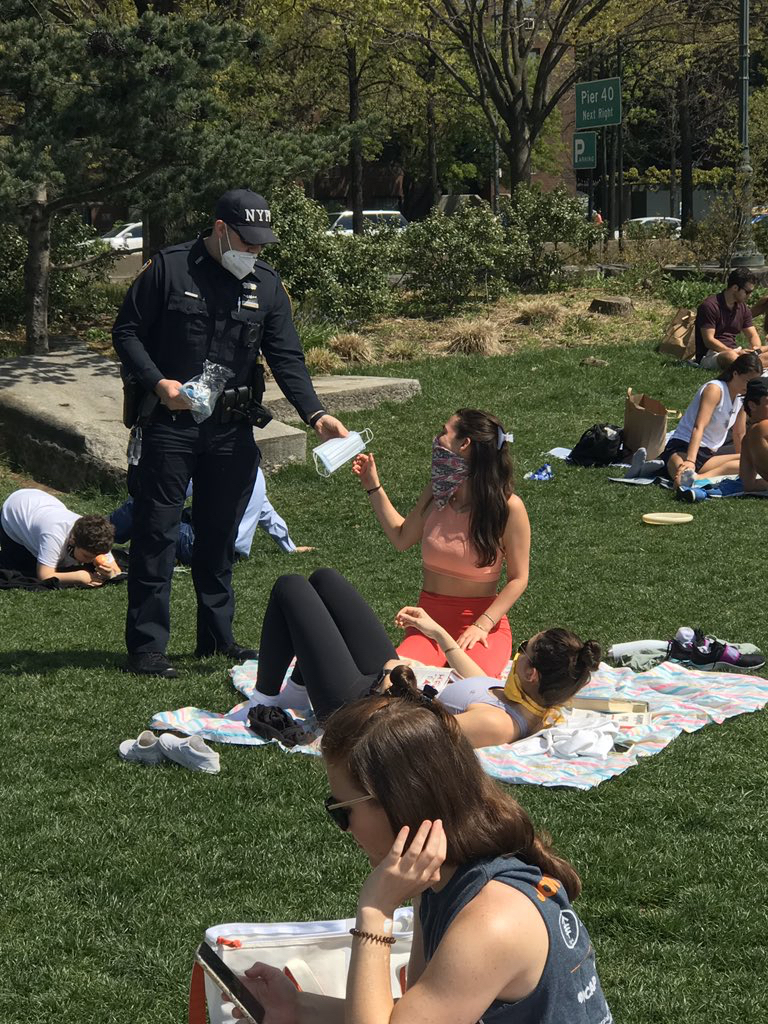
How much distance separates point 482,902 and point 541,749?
2860 millimetres

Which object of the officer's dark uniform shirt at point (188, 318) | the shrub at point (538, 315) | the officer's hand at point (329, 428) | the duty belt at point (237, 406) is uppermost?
the officer's dark uniform shirt at point (188, 318)

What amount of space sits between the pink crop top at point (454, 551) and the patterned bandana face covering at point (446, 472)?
85 mm

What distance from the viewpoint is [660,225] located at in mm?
Result: 22375

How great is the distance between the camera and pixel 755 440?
10008 millimetres

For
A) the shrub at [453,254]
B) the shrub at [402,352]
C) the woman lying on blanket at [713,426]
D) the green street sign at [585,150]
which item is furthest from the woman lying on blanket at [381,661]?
the green street sign at [585,150]

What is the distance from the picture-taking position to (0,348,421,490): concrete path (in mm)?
10906

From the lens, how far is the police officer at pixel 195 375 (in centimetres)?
589

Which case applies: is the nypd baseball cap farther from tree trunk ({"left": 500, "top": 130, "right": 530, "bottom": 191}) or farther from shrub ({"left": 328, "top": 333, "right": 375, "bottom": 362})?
tree trunk ({"left": 500, "top": 130, "right": 530, "bottom": 191})

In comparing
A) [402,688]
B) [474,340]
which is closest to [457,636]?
[402,688]

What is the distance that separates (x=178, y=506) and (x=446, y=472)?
1258 mm

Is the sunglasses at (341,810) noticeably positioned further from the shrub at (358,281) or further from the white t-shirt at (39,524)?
the shrub at (358,281)

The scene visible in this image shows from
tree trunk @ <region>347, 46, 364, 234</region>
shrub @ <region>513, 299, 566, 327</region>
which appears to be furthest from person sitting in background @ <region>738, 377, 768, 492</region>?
tree trunk @ <region>347, 46, 364, 234</region>

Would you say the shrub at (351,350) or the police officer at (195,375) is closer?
the police officer at (195,375)

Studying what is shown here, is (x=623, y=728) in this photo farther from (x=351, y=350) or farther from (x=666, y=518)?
(x=351, y=350)
